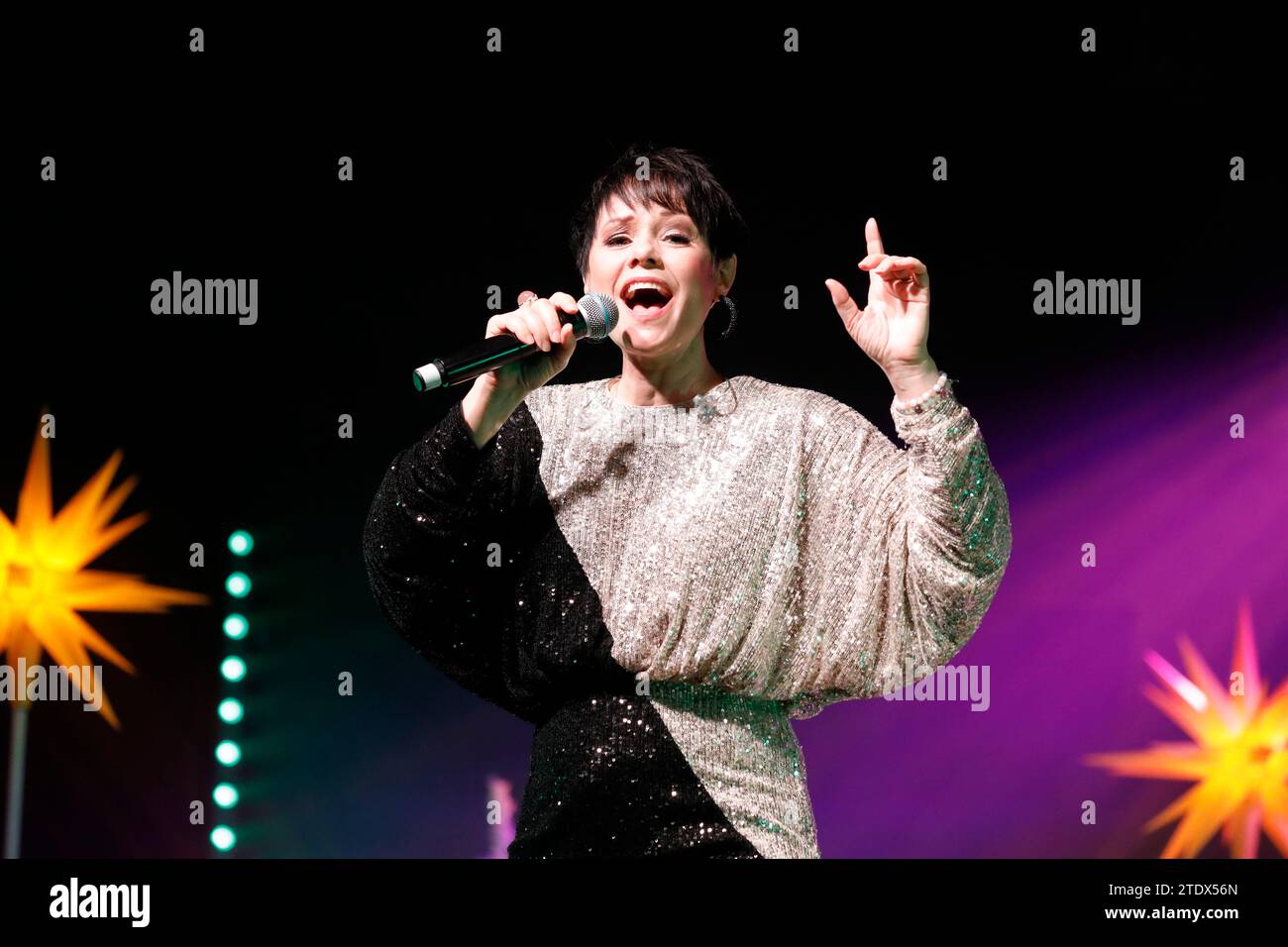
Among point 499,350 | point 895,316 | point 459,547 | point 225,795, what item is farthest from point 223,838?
point 895,316

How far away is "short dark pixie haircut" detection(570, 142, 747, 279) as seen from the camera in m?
1.82

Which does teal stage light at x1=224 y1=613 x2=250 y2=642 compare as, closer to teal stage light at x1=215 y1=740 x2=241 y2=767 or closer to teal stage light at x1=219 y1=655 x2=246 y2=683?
teal stage light at x1=219 y1=655 x2=246 y2=683

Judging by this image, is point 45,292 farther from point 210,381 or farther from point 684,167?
point 684,167

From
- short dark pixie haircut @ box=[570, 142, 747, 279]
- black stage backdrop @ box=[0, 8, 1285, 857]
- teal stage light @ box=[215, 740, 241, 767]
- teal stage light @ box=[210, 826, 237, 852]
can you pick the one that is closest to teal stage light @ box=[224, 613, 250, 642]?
black stage backdrop @ box=[0, 8, 1285, 857]

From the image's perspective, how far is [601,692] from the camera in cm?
165

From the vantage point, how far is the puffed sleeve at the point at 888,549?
1553mm

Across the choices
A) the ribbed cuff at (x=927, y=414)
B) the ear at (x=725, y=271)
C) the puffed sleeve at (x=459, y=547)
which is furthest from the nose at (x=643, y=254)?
the ribbed cuff at (x=927, y=414)

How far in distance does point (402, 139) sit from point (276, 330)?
0.47 meters

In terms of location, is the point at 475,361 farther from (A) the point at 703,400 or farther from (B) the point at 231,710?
(B) the point at 231,710

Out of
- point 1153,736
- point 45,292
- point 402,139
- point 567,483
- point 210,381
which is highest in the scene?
point 402,139

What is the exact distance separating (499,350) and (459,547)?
11.6 inches

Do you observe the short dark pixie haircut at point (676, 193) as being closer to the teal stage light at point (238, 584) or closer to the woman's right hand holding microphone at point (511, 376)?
the woman's right hand holding microphone at point (511, 376)

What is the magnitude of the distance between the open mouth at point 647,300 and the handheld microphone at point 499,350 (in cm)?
6

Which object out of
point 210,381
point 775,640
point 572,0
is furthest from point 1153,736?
point 210,381
